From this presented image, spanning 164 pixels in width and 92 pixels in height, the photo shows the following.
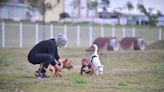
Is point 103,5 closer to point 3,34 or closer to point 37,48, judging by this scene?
point 3,34

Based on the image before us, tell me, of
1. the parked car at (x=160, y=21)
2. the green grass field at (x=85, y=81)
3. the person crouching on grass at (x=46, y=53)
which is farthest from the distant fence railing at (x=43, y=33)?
the parked car at (x=160, y=21)

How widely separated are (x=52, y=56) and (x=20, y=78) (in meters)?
1.09

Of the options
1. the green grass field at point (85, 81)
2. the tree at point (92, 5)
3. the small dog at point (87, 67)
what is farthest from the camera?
the tree at point (92, 5)

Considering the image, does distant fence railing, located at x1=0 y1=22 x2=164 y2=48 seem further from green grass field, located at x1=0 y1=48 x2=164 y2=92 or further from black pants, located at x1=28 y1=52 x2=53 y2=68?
black pants, located at x1=28 y1=52 x2=53 y2=68

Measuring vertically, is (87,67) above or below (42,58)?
below

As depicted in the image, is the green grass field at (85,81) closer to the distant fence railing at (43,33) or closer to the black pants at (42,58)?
the black pants at (42,58)

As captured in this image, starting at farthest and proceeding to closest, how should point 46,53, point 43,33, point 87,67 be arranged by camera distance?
point 43,33 < point 87,67 < point 46,53

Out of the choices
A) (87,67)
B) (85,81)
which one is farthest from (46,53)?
(85,81)

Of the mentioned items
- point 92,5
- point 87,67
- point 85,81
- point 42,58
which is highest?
point 92,5

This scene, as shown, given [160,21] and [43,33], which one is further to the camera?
[160,21]

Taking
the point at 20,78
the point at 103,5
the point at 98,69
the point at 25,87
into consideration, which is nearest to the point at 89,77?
the point at 98,69

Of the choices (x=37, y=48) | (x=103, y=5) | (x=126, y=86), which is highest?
(x=103, y=5)

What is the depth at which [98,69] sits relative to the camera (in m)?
14.0

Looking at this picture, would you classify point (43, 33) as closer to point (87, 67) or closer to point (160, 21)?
point (87, 67)
